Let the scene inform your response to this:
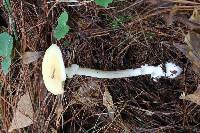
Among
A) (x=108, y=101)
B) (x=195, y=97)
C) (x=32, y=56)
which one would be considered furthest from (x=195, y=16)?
(x=32, y=56)

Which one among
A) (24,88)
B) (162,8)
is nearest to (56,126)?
(24,88)

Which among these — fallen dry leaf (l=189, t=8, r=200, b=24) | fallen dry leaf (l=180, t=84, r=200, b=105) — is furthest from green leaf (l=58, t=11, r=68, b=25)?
fallen dry leaf (l=180, t=84, r=200, b=105)

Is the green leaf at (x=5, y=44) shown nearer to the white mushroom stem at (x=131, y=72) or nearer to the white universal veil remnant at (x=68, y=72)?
the white universal veil remnant at (x=68, y=72)

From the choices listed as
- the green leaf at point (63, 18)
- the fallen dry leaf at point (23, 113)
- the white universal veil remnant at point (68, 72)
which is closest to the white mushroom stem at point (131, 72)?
the white universal veil remnant at point (68, 72)

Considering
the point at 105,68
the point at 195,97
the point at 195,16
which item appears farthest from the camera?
the point at 105,68

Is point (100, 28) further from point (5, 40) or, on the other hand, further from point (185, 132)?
point (185, 132)

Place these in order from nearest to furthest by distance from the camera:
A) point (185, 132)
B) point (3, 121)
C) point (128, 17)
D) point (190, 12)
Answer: point (190, 12)
point (128, 17)
point (185, 132)
point (3, 121)

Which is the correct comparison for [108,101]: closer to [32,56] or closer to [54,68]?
[54,68]
